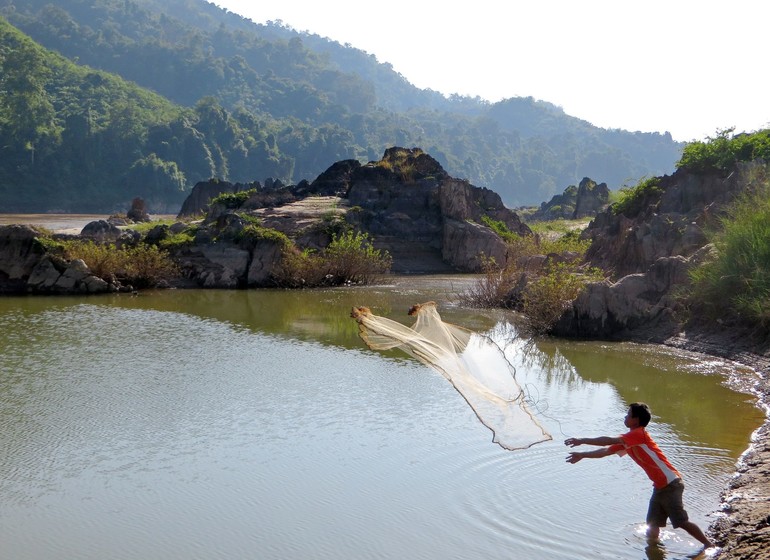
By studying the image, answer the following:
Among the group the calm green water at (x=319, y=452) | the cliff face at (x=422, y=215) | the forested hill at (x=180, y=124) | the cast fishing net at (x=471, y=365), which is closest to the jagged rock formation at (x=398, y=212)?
the cliff face at (x=422, y=215)

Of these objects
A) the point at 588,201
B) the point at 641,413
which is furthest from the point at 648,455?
the point at 588,201

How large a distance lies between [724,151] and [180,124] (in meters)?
74.0

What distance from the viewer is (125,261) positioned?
25172mm

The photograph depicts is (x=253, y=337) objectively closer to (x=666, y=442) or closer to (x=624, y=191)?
(x=666, y=442)

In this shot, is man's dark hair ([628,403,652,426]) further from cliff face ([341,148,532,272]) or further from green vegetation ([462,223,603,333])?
cliff face ([341,148,532,272])

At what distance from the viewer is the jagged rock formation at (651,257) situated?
56.9ft

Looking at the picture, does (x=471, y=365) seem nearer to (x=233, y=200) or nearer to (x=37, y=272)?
(x=37, y=272)

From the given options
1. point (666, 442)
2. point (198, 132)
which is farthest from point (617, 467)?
point (198, 132)

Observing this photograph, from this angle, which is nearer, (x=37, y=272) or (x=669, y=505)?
(x=669, y=505)

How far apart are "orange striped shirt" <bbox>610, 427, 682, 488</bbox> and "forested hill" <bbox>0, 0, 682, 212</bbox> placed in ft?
79.7

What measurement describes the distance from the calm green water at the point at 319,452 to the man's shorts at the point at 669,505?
0.26m

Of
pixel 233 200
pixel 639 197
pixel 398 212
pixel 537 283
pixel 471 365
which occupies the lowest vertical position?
pixel 471 365

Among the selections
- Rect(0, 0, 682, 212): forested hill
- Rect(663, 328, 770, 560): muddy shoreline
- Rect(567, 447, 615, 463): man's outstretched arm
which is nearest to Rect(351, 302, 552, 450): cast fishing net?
Rect(567, 447, 615, 463): man's outstretched arm

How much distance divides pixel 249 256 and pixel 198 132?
225 feet
